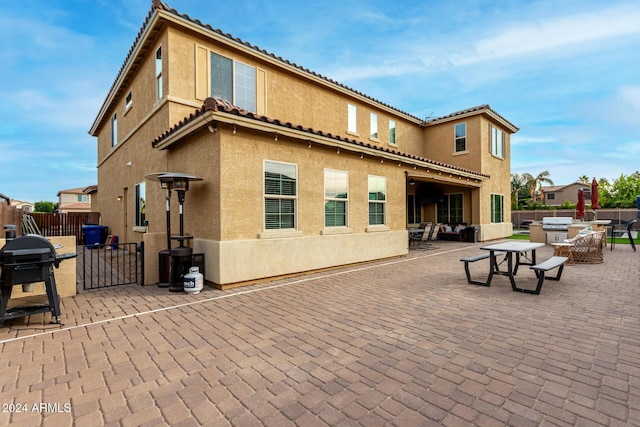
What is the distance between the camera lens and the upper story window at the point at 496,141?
16922mm

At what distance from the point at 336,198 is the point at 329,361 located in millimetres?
5915

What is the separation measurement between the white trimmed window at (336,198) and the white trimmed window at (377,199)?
1.25 metres

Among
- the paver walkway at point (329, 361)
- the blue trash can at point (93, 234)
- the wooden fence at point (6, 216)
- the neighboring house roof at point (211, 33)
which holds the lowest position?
the paver walkway at point (329, 361)

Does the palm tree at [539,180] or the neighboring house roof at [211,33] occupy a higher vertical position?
the neighboring house roof at [211,33]

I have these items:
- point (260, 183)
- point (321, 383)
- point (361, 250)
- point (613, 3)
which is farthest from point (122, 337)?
point (613, 3)

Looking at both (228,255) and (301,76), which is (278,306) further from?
(301,76)

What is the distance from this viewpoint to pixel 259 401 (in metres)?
2.52

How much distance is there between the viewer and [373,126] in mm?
14984

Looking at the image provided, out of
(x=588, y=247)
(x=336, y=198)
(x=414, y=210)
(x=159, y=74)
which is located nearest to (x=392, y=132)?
(x=414, y=210)

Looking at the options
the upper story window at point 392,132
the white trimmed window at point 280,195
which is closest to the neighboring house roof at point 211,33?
the upper story window at point 392,132

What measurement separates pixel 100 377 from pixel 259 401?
1.71 meters

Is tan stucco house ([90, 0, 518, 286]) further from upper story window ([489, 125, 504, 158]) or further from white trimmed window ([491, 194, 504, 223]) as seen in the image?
white trimmed window ([491, 194, 504, 223])

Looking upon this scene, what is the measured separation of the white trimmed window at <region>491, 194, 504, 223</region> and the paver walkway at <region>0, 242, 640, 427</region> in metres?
12.1

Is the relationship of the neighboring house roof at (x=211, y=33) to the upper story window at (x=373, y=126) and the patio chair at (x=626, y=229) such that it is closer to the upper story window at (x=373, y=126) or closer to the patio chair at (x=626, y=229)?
the upper story window at (x=373, y=126)
